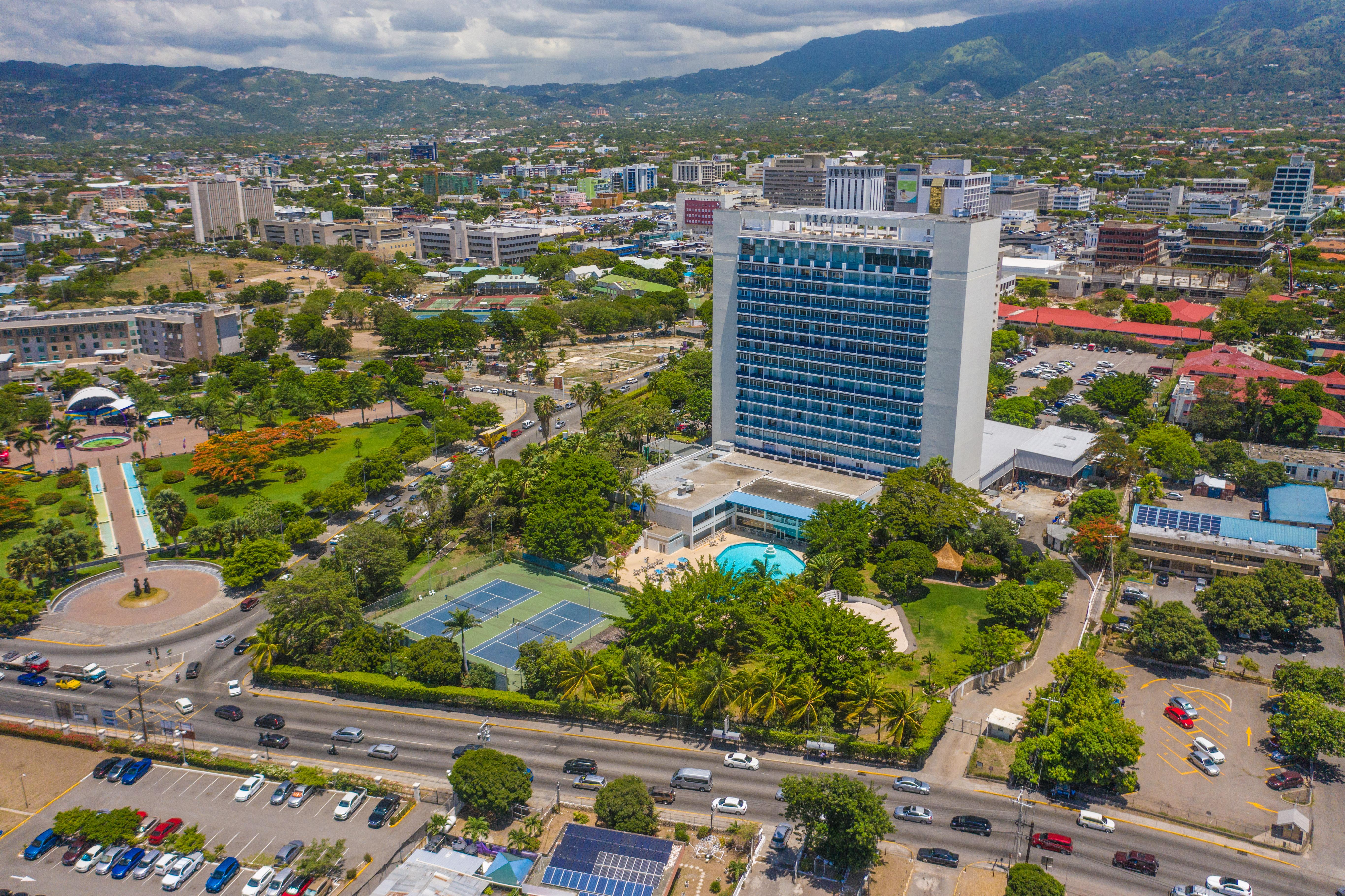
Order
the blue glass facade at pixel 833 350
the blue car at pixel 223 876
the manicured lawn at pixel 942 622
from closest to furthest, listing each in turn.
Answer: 1. the blue car at pixel 223 876
2. the manicured lawn at pixel 942 622
3. the blue glass facade at pixel 833 350

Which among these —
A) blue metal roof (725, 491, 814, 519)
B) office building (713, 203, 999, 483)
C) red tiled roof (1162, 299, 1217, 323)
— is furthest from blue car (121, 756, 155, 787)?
red tiled roof (1162, 299, 1217, 323)

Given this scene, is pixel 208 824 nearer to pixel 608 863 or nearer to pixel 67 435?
pixel 608 863

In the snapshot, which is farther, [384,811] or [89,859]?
[384,811]

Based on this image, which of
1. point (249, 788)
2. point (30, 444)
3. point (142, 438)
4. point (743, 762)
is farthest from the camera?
point (142, 438)

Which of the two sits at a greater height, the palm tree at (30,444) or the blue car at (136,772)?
the palm tree at (30,444)

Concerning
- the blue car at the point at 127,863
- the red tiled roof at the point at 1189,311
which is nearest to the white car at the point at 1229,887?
the blue car at the point at 127,863

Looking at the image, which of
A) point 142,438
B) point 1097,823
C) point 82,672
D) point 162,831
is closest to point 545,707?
point 162,831

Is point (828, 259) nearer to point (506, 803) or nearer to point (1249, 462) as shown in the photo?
point (1249, 462)

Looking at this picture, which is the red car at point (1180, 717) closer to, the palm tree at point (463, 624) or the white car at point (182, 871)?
the palm tree at point (463, 624)

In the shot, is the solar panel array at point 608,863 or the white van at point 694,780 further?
the white van at point 694,780
